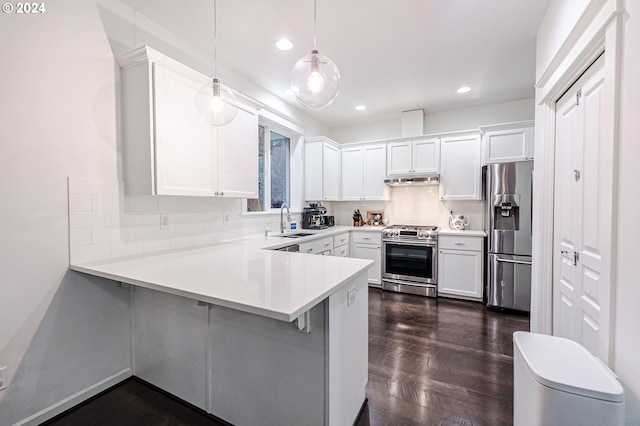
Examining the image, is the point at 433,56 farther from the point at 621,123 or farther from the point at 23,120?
the point at 23,120

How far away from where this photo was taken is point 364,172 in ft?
15.4

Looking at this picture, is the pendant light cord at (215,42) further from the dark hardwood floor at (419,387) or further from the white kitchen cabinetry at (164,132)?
the dark hardwood floor at (419,387)

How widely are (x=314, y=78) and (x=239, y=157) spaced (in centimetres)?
146

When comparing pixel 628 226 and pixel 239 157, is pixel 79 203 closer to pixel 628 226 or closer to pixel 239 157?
pixel 239 157

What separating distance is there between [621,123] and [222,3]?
2508 mm

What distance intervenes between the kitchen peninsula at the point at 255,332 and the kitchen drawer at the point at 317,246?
1191 millimetres

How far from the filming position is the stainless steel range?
3938mm

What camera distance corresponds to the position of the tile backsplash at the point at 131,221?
1854 millimetres

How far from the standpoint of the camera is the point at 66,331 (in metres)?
1.82

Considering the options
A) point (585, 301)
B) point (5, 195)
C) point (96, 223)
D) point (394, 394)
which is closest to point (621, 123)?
point (585, 301)

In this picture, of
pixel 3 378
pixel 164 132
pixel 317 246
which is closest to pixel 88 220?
pixel 164 132

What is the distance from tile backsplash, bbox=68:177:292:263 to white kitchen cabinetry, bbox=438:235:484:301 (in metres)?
2.88

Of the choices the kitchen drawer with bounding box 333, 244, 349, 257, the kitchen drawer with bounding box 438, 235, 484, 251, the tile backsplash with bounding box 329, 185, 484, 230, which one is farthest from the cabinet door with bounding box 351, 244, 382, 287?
the kitchen drawer with bounding box 438, 235, 484, 251

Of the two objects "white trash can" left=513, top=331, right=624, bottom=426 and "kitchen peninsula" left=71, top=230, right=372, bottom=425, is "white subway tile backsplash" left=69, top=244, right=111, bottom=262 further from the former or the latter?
"white trash can" left=513, top=331, right=624, bottom=426
